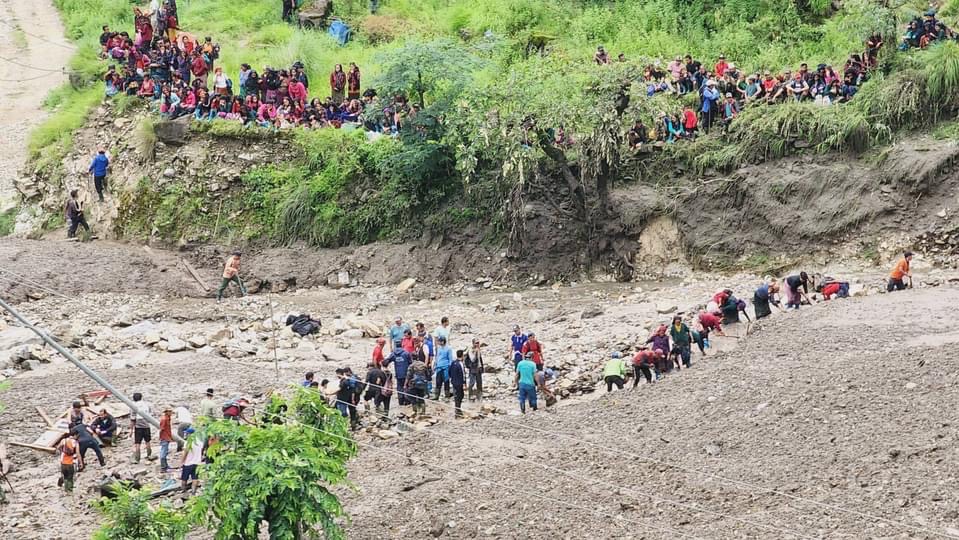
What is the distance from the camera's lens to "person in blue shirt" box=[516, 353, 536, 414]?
2045cm

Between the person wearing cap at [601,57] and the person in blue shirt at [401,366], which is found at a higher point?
the person wearing cap at [601,57]

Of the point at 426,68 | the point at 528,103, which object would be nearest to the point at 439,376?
the point at 528,103

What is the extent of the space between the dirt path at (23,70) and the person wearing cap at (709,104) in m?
20.3

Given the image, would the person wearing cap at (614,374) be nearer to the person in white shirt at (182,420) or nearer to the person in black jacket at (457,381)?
the person in black jacket at (457,381)

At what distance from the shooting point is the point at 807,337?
20.5 meters

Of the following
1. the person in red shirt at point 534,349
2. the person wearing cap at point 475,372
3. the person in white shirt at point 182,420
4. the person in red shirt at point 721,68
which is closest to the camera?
the person in white shirt at point 182,420

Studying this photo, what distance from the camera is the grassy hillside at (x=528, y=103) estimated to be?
28.2 metres

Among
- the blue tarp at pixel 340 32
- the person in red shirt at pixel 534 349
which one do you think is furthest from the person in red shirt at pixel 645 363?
the blue tarp at pixel 340 32

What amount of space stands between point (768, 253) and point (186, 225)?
15398 mm

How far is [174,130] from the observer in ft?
113

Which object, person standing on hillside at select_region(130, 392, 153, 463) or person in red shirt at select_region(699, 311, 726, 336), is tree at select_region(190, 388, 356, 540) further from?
person in red shirt at select_region(699, 311, 726, 336)

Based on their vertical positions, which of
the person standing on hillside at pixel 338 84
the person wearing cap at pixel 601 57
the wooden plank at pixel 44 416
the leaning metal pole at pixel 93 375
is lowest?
the wooden plank at pixel 44 416

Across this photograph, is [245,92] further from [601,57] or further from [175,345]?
[175,345]

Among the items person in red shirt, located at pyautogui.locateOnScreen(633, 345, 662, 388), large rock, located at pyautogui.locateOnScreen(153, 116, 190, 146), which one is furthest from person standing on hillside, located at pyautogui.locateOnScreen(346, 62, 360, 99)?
person in red shirt, located at pyautogui.locateOnScreen(633, 345, 662, 388)
